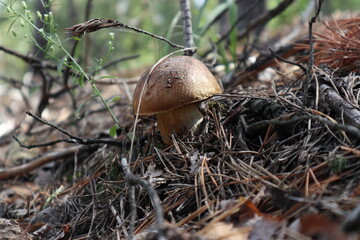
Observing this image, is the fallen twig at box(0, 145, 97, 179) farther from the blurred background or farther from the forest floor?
the blurred background

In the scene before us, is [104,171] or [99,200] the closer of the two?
[99,200]

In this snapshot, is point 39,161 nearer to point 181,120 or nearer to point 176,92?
point 181,120

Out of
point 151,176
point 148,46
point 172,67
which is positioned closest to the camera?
point 151,176

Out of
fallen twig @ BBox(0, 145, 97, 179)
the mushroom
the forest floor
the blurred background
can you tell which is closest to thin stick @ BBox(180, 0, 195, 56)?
the blurred background

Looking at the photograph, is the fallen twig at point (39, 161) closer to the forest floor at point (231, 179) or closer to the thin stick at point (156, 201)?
the forest floor at point (231, 179)

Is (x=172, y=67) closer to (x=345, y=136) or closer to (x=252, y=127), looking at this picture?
(x=252, y=127)

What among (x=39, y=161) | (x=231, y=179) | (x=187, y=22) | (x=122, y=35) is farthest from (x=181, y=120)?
(x=122, y=35)

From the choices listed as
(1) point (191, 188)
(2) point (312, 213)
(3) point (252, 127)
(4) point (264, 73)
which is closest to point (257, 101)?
(3) point (252, 127)

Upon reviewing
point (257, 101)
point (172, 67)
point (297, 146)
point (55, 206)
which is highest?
point (172, 67)
